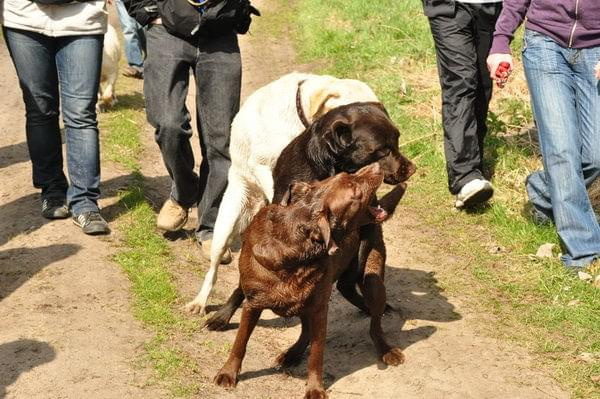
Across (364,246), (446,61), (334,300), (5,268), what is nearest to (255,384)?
(364,246)

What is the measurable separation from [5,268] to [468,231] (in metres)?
3.58

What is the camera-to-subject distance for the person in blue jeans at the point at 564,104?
6250 millimetres

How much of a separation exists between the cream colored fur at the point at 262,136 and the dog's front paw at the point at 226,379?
1083mm

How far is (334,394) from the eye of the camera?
4.87 metres

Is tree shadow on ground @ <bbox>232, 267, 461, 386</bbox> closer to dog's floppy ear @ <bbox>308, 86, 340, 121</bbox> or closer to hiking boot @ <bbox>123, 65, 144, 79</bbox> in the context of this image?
dog's floppy ear @ <bbox>308, 86, 340, 121</bbox>

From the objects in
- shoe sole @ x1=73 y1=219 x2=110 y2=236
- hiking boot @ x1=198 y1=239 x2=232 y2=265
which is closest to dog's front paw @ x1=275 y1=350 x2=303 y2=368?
hiking boot @ x1=198 y1=239 x2=232 y2=265

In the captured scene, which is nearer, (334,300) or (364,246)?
(364,246)

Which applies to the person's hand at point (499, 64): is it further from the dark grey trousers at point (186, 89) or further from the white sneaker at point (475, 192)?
the dark grey trousers at point (186, 89)

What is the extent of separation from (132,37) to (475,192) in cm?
687

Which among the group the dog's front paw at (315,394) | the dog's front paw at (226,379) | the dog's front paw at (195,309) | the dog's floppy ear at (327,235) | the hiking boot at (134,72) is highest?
the dog's floppy ear at (327,235)

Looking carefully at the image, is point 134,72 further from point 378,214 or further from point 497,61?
point 378,214

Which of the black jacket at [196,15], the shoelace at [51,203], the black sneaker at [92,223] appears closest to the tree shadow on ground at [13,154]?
the shoelace at [51,203]

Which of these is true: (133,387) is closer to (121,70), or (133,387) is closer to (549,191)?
(549,191)

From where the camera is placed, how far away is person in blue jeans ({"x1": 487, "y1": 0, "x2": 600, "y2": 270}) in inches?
246
